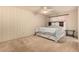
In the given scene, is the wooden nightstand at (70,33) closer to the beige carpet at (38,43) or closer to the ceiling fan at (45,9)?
the beige carpet at (38,43)

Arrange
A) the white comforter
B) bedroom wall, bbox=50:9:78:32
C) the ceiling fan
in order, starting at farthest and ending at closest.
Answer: the white comforter < bedroom wall, bbox=50:9:78:32 < the ceiling fan

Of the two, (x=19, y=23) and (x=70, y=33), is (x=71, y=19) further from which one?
(x=19, y=23)

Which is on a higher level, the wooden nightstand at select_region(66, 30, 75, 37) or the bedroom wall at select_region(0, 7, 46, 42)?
the bedroom wall at select_region(0, 7, 46, 42)

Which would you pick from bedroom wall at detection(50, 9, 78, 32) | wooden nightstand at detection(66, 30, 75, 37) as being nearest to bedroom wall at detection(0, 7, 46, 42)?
bedroom wall at detection(50, 9, 78, 32)

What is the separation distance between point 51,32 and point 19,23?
27.3 inches

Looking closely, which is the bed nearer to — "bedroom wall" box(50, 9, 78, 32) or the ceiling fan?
"bedroom wall" box(50, 9, 78, 32)

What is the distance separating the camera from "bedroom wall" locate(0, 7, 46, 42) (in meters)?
1.35

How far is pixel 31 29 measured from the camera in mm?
1459

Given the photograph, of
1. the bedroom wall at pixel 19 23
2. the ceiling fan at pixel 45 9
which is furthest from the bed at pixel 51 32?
the ceiling fan at pixel 45 9

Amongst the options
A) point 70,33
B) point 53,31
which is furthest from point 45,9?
point 70,33

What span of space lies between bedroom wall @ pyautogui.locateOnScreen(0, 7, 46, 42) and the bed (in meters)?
0.11

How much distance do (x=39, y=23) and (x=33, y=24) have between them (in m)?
0.13
